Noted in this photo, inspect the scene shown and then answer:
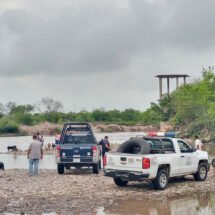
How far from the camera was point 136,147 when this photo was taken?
18.4 m

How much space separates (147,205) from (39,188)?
460 cm

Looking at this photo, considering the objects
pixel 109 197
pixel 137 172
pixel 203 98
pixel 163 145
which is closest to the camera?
pixel 109 197

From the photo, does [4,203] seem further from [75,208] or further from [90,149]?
[90,149]

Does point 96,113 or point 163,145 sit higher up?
point 96,113

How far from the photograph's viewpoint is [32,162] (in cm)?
2273

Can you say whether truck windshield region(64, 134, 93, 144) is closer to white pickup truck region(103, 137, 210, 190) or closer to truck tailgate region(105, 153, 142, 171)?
white pickup truck region(103, 137, 210, 190)

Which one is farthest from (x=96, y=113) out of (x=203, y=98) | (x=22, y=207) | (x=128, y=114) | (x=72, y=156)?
(x=22, y=207)

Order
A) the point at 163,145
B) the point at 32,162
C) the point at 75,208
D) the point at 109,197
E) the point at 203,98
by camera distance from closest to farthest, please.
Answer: the point at 75,208
the point at 109,197
the point at 163,145
the point at 32,162
the point at 203,98

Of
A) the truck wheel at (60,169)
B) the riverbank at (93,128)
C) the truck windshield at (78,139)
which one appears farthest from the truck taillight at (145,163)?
the riverbank at (93,128)

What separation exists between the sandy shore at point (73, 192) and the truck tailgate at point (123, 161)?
0.77 metres

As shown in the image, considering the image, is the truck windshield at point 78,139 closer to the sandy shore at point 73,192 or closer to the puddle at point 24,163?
the sandy shore at point 73,192

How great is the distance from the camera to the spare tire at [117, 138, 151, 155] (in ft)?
58.5

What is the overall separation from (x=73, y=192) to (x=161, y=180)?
3.00 metres

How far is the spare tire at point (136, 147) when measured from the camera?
58.5 ft
